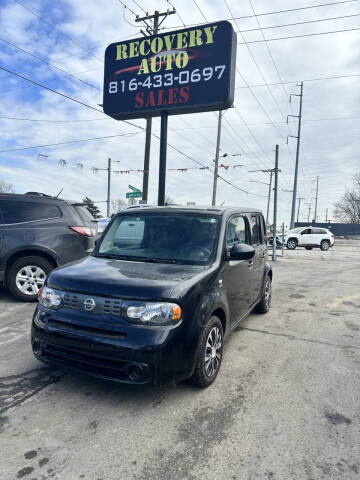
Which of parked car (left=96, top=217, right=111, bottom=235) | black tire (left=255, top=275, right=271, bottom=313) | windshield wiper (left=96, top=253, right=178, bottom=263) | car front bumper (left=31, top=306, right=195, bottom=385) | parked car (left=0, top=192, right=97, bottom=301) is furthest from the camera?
parked car (left=96, top=217, right=111, bottom=235)

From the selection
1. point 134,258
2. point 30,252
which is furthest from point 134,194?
point 134,258

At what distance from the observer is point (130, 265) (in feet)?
10.8

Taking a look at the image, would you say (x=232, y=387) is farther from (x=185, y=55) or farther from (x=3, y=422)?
(x=185, y=55)

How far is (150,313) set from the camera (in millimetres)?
2617

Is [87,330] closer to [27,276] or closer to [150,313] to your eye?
[150,313]

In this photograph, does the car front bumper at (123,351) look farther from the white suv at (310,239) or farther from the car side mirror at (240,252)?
the white suv at (310,239)

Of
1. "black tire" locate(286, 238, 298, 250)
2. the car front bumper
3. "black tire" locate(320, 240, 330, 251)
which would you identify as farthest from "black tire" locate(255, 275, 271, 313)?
"black tire" locate(320, 240, 330, 251)

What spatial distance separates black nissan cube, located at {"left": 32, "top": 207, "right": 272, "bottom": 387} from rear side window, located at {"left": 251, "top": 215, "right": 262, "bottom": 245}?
124 centimetres

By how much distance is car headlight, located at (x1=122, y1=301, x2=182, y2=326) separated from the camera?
8.57 ft

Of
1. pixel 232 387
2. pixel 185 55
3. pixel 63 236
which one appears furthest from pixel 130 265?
pixel 185 55

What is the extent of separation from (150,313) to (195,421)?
95 centimetres

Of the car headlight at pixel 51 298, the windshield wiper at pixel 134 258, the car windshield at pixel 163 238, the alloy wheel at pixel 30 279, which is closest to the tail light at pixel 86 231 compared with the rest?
the alloy wheel at pixel 30 279

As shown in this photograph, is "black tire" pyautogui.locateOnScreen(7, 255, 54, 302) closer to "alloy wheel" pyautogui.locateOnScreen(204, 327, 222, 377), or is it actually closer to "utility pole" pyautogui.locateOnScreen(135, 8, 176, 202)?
"alloy wheel" pyautogui.locateOnScreen(204, 327, 222, 377)

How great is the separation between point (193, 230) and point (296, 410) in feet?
6.68
